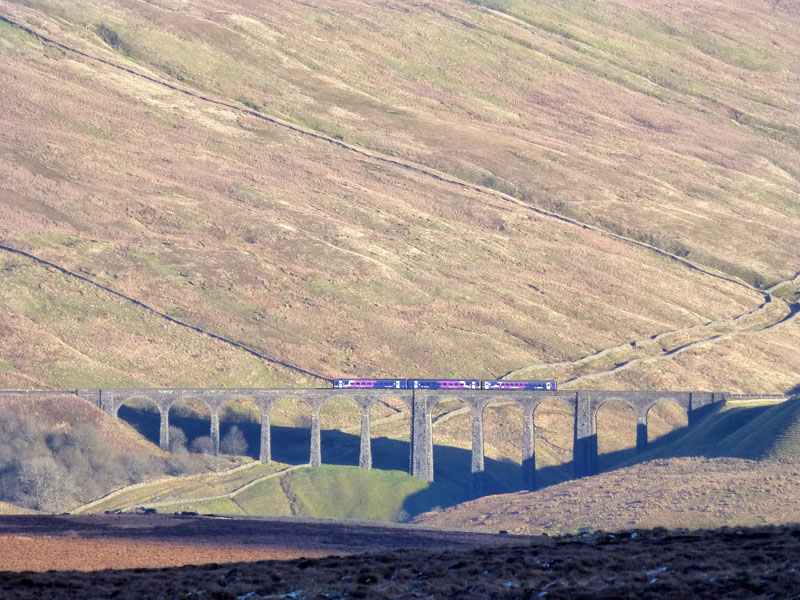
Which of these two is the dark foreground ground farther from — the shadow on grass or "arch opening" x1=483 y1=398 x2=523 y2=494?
"arch opening" x1=483 y1=398 x2=523 y2=494

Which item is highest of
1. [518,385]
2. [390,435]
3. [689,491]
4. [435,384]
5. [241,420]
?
[435,384]

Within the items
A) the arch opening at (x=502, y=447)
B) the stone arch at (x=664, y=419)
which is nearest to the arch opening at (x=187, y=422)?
the arch opening at (x=502, y=447)

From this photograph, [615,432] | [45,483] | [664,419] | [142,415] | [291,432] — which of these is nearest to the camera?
[45,483]

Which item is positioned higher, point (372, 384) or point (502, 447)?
point (372, 384)

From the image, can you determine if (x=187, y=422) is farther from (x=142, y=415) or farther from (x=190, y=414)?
(x=142, y=415)

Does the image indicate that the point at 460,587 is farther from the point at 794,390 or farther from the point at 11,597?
the point at 794,390

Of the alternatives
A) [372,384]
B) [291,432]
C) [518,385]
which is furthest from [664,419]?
[291,432]

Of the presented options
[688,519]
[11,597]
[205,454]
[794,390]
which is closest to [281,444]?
[205,454]
